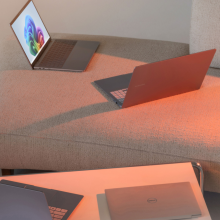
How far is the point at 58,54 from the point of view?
1705 mm

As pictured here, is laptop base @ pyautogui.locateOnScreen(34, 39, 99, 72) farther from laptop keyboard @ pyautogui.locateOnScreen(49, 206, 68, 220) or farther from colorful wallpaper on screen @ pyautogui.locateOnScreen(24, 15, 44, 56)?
laptop keyboard @ pyautogui.locateOnScreen(49, 206, 68, 220)

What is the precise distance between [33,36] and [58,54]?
16 centimetres

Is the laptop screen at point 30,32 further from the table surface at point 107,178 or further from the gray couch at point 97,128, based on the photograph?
the table surface at point 107,178

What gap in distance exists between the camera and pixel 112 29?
286 cm

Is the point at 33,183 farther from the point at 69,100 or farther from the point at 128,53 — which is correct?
the point at 128,53

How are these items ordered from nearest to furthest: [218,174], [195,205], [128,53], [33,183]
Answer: [195,205]
[33,183]
[218,174]
[128,53]

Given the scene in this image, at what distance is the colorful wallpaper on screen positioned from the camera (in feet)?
5.29

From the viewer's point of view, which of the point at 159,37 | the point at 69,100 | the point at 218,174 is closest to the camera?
the point at 218,174

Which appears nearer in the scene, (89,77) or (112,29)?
(89,77)

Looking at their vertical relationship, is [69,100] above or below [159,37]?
below

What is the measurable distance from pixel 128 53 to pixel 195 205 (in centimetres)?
100

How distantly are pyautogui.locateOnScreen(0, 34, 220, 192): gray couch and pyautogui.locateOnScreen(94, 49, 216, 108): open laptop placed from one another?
0.03m

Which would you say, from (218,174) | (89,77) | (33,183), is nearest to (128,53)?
(89,77)

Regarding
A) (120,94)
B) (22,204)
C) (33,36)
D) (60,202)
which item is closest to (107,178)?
(60,202)
